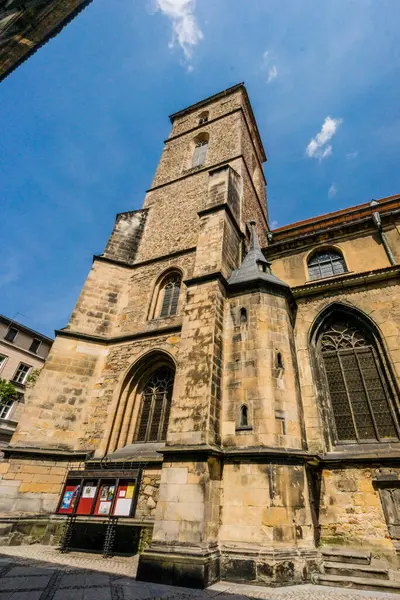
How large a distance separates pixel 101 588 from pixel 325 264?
9.92 m

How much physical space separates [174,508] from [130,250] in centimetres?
949

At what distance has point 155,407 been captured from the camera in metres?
8.36

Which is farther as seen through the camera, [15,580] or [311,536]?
[311,536]

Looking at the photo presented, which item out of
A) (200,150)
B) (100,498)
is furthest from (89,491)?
(200,150)

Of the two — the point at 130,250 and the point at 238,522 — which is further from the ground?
the point at 130,250

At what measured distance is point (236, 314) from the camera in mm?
7383

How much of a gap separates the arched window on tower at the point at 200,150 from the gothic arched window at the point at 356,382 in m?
11.9

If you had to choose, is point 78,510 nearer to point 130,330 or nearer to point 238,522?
point 238,522

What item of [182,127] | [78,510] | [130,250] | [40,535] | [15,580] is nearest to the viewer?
[15,580]

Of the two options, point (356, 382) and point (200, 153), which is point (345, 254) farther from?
point (200, 153)

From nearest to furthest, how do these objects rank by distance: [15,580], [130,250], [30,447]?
[15,580] → [30,447] → [130,250]

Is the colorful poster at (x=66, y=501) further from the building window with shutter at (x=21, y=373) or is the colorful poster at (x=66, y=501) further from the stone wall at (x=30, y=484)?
the building window with shutter at (x=21, y=373)

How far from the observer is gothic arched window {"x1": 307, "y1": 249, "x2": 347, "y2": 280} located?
1010 centimetres

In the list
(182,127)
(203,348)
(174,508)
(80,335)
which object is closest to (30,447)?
(80,335)
